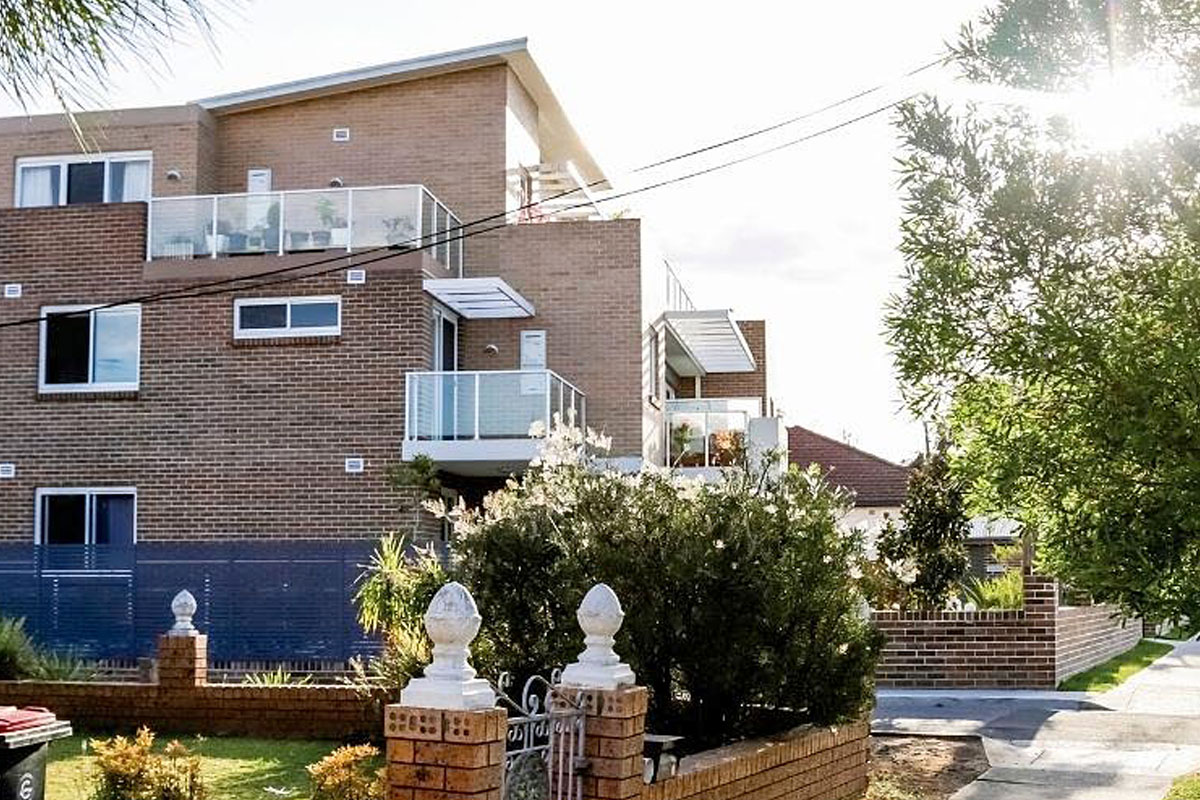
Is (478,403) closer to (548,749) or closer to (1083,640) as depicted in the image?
(1083,640)

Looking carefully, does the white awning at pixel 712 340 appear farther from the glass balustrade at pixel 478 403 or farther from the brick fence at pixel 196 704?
the brick fence at pixel 196 704

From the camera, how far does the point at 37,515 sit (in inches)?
1003

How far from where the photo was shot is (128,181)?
28.1 m

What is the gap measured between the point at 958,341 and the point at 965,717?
27.8ft

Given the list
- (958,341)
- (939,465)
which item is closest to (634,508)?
(958,341)

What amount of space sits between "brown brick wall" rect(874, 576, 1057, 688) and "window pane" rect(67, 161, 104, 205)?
1655 cm

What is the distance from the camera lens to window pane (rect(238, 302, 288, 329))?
2500cm

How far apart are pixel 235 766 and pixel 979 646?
36.5ft

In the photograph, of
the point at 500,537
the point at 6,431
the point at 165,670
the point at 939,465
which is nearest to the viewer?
the point at 500,537

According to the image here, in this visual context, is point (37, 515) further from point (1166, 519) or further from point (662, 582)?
point (1166, 519)

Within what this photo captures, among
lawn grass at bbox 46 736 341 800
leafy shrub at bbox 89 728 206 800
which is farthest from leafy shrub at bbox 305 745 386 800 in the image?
lawn grass at bbox 46 736 341 800

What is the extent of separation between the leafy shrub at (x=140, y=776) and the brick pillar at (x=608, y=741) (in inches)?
127

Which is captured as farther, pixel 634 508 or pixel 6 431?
pixel 6 431

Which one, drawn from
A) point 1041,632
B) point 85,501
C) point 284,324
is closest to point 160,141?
point 284,324
